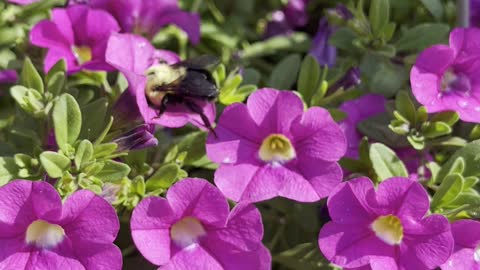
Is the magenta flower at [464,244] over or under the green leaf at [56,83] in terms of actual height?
under

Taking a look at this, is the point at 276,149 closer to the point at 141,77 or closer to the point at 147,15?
the point at 141,77

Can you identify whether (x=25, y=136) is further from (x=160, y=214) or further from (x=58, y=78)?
(x=160, y=214)

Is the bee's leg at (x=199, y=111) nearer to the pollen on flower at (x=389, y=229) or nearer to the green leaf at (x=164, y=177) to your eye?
the green leaf at (x=164, y=177)

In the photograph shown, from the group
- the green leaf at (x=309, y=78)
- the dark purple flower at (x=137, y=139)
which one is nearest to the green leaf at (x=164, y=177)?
the dark purple flower at (x=137, y=139)

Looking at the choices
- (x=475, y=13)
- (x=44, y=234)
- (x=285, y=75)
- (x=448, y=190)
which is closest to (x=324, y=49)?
(x=285, y=75)

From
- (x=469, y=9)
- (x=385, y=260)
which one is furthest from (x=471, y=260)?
(x=469, y=9)
